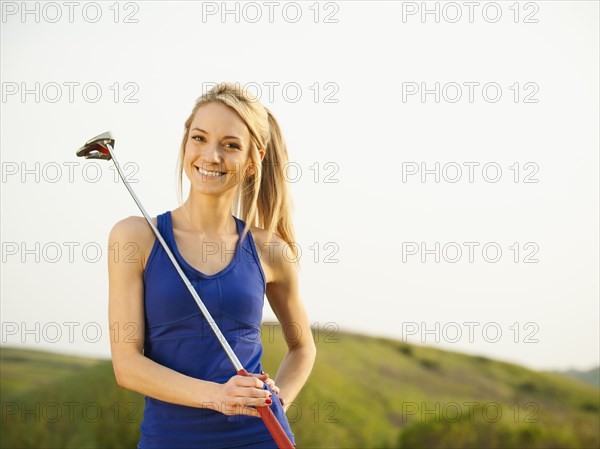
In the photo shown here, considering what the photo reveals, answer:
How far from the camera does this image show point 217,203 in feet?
7.64

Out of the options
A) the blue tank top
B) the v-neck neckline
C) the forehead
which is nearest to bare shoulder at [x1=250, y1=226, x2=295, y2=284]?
the v-neck neckline

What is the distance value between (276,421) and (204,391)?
0.22 m

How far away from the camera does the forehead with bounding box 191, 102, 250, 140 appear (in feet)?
7.41

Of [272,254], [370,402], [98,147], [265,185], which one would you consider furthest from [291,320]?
[370,402]

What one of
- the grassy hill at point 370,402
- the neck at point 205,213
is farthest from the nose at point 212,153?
the grassy hill at point 370,402

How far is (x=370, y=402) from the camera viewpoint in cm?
638

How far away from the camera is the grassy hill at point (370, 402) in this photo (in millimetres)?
5805

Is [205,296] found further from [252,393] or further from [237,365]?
[252,393]

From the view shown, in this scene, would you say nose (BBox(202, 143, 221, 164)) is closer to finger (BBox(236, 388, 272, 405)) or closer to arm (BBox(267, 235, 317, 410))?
arm (BBox(267, 235, 317, 410))

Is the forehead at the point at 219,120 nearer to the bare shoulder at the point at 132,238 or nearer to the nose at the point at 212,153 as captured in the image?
the nose at the point at 212,153

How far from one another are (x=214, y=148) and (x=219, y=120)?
8 centimetres

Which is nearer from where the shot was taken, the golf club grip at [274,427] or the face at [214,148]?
the golf club grip at [274,427]

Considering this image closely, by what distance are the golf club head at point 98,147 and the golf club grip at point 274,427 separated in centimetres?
95

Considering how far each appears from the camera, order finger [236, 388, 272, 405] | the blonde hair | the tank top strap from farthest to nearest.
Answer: the blonde hair, the tank top strap, finger [236, 388, 272, 405]
